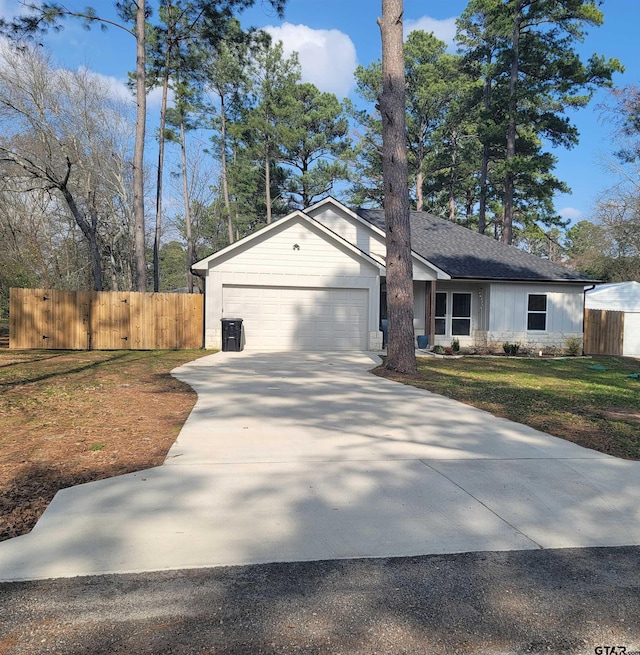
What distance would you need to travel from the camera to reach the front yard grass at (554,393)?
645 centimetres

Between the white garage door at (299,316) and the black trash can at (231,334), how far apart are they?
936 mm

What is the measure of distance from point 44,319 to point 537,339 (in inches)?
698

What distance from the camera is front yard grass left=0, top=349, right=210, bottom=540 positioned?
14.0ft

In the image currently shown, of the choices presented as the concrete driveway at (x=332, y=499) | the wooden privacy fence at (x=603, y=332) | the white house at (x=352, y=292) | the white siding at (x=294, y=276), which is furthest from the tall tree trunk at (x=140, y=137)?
the wooden privacy fence at (x=603, y=332)

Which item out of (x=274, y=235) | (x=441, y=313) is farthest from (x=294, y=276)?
(x=441, y=313)

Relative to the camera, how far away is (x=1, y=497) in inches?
156

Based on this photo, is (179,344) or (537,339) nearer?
(179,344)

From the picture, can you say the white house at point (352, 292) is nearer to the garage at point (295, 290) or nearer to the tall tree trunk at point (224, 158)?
the garage at point (295, 290)

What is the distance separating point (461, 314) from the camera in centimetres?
1983

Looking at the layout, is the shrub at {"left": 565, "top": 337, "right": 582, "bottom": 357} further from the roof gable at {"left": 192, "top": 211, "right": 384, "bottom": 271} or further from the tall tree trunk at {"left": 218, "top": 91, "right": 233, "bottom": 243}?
the tall tree trunk at {"left": 218, "top": 91, "right": 233, "bottom": 243}

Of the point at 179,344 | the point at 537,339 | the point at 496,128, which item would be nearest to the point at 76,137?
the point at 179,344

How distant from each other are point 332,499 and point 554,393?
6925 millimetres

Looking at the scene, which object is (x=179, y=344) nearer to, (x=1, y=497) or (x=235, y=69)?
(x=1, y=497)

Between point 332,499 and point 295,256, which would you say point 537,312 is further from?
point 332,499
